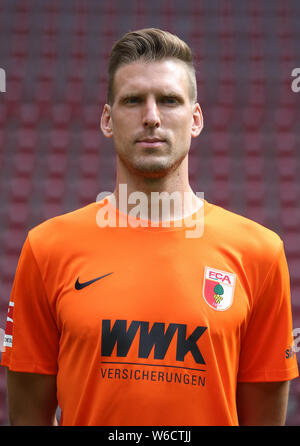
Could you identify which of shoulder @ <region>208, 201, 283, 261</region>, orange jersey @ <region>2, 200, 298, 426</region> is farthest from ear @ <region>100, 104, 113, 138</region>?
shoulder @ <region>208, 201, 283, 261</region>

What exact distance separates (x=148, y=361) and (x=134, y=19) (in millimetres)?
5354

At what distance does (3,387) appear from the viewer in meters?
4.36

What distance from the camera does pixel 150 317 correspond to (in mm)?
1565

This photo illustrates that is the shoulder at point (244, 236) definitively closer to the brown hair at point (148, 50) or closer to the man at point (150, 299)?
the man at point (150, 299)

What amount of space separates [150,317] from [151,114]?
0.57m

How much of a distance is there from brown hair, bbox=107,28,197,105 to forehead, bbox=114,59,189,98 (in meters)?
0.02

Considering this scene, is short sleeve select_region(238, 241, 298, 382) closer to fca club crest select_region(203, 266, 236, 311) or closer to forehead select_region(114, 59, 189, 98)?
fca club crest select_region(203, 266, 236, 311)

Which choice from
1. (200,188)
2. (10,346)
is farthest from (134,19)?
(10,346)

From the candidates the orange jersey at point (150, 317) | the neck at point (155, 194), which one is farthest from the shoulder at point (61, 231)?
the neck at point (155, 194)

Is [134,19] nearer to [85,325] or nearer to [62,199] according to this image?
[62,199]

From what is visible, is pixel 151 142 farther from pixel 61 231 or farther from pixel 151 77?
pixel 61 231

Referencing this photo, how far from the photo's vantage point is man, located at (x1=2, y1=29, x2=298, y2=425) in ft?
5.08

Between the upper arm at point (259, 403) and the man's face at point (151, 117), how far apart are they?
27.7 inches

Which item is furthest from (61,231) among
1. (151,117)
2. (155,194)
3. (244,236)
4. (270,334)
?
(270,334)
